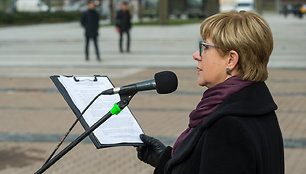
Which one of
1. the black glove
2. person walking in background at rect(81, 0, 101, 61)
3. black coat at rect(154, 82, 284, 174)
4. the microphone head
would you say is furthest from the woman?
person walking in background at rect(81, 0, 101, 61)

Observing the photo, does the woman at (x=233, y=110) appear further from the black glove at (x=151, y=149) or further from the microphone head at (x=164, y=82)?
the black glove at (x=151, y=149)

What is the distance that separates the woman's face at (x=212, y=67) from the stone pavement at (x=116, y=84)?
3352 millimetres

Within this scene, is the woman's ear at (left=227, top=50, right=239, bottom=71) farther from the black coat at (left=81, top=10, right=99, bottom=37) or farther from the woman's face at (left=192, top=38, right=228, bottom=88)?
the black coat at (left=81, top=10, right=99, bottom=37)

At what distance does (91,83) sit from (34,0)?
189 ft

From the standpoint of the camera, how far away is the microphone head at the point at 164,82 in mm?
2119

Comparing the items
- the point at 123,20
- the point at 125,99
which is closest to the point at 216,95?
the point at 125,99

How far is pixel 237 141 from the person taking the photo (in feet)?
5.93

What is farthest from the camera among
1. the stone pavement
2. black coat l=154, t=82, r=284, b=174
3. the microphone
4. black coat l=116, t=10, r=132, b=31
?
black coat l=116, t=10, r=132, b=31

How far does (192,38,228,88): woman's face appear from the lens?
2.01 meters

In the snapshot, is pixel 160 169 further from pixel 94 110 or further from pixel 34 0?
pixel 34 0

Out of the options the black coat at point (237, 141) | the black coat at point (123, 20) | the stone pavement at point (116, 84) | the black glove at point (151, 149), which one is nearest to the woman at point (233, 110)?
the black coat at point (237, 141)

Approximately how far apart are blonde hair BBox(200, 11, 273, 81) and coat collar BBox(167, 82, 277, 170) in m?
0.05

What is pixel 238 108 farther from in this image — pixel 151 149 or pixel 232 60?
pixel 151 149

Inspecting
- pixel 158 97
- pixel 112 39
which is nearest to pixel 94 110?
pixel 158 97
